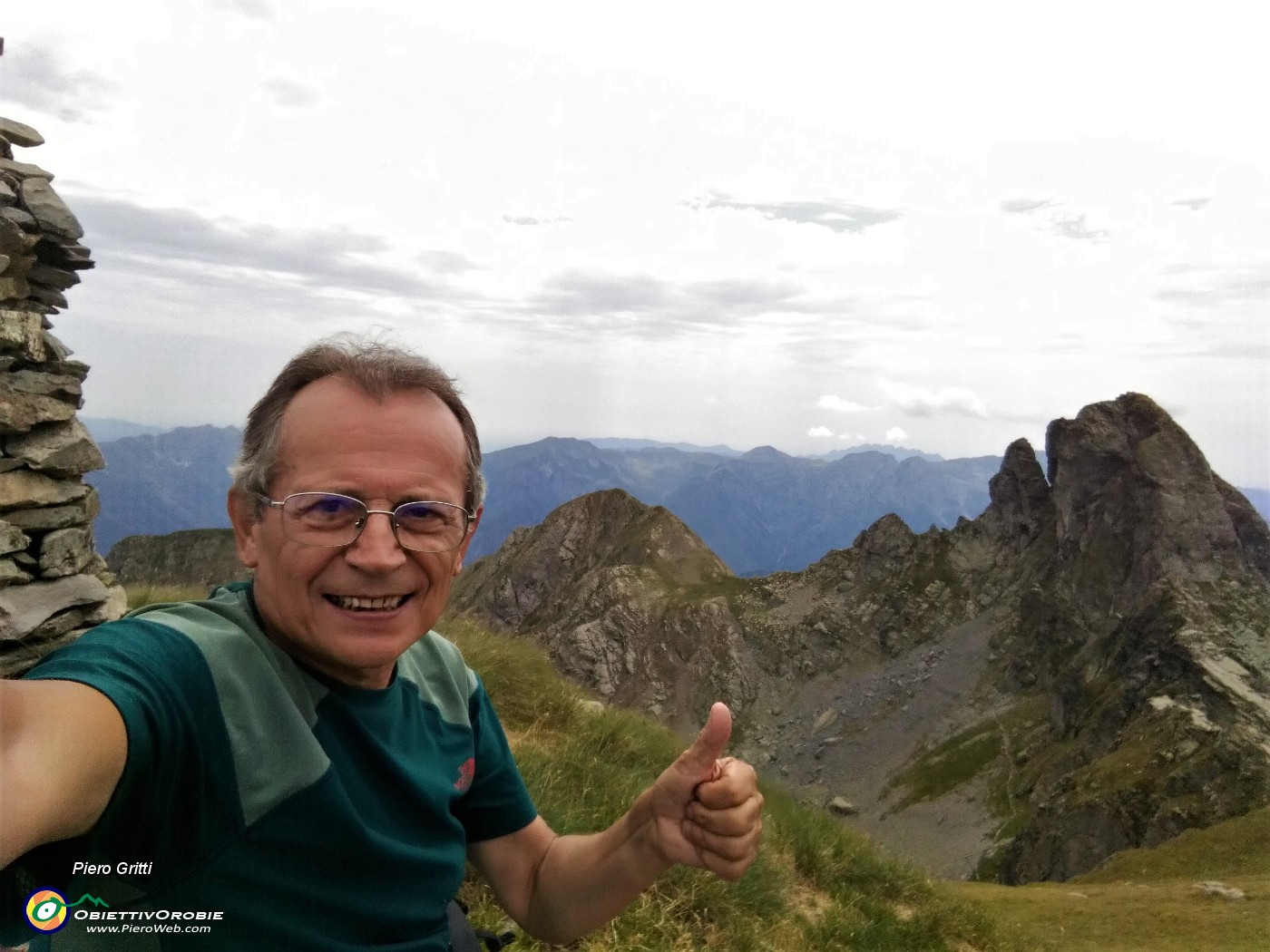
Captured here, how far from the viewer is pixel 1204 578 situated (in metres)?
76.4

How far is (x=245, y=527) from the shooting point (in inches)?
108

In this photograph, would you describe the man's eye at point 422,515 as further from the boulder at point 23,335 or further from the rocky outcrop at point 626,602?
the rocky outcrop at point 626,602

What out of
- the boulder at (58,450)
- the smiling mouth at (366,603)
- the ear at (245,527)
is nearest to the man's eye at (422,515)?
the smiling mouth at (366,603)

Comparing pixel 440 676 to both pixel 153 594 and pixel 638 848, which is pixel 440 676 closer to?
pixel 638 848

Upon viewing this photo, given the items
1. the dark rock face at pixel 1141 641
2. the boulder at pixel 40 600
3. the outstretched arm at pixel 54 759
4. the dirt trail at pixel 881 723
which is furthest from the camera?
the dirt trail at pixel 881 723

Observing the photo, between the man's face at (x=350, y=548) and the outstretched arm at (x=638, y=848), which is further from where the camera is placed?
the outstretched arm at (x=638, y=848)

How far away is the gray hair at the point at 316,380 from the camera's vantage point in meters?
2.72

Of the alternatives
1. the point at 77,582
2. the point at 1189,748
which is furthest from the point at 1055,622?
the point at 77,582

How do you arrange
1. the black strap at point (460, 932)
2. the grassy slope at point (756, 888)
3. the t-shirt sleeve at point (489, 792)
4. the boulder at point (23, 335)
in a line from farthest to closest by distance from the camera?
1. the boulder at point (23, 335)
2. the grassy slope at point (756, 888)
3. the t-shirt sleeve at point (489, 792)
4. the black strap at point (460, 932)

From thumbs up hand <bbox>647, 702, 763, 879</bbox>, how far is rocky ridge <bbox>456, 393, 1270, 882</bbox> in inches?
1905

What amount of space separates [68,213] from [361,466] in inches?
314

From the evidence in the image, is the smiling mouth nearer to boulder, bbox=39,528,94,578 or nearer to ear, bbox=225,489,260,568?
ear, bbox=225,489,260,568

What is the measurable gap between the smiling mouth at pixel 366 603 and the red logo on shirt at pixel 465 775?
79cm

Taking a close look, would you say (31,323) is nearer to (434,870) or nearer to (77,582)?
(77,582)
